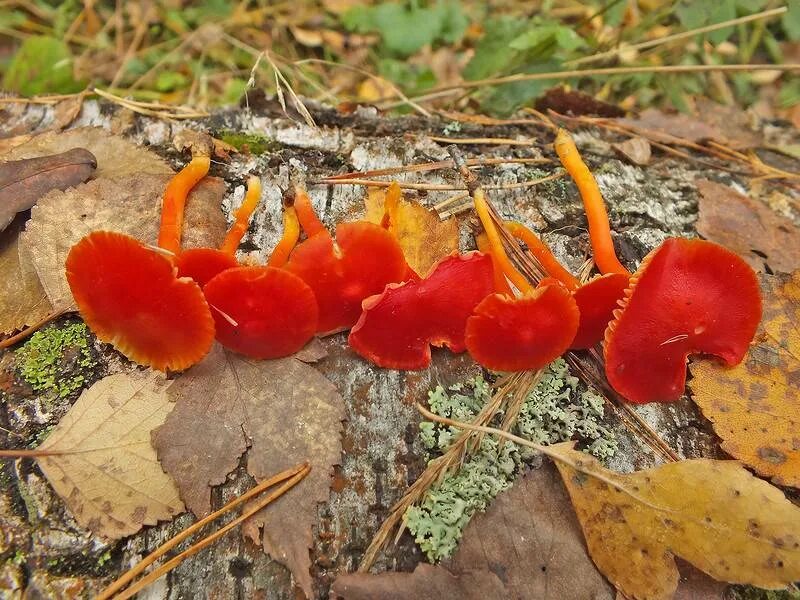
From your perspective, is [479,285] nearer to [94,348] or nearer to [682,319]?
[682,319]

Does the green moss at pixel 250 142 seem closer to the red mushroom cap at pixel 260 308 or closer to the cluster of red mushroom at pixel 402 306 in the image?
the cluster of red mushroom at pixel 402 306

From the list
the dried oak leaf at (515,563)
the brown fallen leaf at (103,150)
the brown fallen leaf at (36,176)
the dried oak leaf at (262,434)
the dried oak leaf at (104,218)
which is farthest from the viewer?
the brown fallen leaf at (103,150)

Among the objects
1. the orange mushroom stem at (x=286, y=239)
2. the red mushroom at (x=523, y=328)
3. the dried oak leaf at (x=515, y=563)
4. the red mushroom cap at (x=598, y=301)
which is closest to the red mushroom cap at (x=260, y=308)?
the orange mushroom stem at (x=286, y=239)

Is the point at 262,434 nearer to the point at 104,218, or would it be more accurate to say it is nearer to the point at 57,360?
the point at 57,360

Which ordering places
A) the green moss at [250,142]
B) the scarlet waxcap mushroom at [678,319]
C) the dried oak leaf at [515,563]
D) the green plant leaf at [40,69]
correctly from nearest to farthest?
1. the dried oak leaf at [515,563]
2. the scarlet waxcap mushroom at [678,319]
3. the green moss at [250,142]
4. the green plant leaf at [40,69]

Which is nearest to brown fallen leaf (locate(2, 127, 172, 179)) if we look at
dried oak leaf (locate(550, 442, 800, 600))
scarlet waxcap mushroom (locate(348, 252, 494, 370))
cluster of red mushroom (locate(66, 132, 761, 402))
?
cluster of red mushroom (locate(66, 132, 761, 402))

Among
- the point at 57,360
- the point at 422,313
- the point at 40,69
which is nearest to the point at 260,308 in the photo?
the point at 422,313

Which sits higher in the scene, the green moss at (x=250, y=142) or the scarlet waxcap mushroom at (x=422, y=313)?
the green moss at (x=250, y=142)
